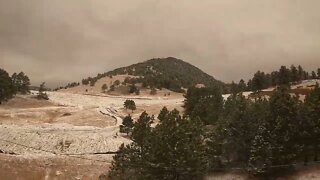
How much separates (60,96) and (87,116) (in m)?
56.7

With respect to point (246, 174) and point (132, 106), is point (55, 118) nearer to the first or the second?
point (132, 106)

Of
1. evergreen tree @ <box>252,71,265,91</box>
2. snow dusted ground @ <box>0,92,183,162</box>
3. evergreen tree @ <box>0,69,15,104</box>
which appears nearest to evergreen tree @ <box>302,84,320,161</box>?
snow dusted ground @ <box>0,92,183,162</box>

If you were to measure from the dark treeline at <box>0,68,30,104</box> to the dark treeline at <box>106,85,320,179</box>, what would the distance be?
76.3m

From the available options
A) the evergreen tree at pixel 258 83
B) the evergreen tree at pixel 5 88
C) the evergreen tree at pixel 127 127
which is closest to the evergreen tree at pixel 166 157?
the evergreen tree at pixel 127 127

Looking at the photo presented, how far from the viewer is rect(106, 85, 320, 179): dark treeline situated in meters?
67.0

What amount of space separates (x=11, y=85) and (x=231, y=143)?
94.5 metres

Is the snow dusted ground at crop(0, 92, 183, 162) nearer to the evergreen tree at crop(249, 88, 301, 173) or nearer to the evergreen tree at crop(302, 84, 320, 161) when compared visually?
the evergreen tree at crop(249, 88, 301, 173)

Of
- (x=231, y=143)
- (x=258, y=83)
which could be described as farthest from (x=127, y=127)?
(x=258, y=83)

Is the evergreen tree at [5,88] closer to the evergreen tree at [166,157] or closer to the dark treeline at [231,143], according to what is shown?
the dark treeline at [231,143]

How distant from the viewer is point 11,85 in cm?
14838

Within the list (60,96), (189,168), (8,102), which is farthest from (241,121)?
(60,96)

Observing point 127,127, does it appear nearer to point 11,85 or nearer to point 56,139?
point 56,139

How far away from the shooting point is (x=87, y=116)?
12850 cm

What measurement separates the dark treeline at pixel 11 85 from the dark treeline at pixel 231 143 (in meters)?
76.3
